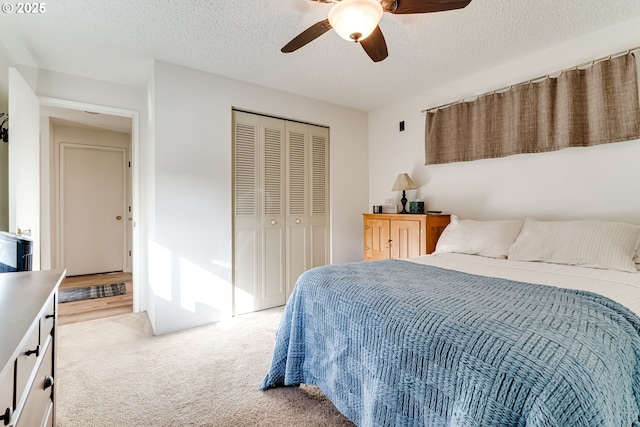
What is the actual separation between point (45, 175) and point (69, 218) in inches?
37.1

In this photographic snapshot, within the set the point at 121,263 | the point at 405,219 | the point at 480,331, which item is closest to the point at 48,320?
the point at 480,331

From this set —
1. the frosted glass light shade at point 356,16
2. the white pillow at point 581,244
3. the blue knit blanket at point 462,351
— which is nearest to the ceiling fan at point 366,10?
the frosted glass light shade at point 356,16

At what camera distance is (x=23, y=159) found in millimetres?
2344

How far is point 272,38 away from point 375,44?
93cm

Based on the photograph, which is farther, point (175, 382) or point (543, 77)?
point (543, 77)

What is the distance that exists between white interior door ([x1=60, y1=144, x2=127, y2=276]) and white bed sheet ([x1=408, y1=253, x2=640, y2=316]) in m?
4.94

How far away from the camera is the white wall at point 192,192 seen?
2.65 meters

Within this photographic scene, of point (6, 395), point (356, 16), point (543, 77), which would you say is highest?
point (543, 77)

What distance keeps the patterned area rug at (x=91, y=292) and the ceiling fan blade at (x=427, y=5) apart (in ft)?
14.0

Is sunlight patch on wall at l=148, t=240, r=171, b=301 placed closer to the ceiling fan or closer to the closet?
the closet

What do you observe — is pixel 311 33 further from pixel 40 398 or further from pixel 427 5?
pixel 40 398

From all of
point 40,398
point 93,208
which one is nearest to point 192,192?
point 40,398

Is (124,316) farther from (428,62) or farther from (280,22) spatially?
(428,62)

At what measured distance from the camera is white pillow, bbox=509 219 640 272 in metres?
1.80
